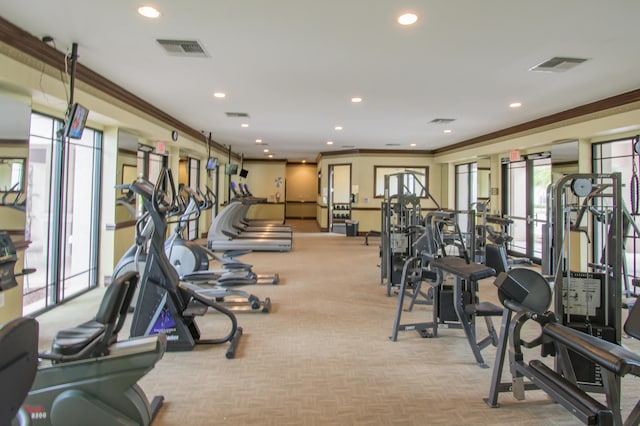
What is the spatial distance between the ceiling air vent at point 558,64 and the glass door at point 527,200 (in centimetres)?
414

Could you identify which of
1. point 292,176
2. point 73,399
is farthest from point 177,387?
point 292,176

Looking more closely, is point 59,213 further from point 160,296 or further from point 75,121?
point 160,296

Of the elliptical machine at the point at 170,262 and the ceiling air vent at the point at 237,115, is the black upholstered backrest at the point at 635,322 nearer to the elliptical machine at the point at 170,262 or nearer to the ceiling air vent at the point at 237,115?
the elliptical machine at the point at 170,262

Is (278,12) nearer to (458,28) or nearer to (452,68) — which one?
(458,28)

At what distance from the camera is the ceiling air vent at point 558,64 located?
430 cm

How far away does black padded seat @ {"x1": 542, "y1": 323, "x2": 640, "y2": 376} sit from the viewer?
1863 mm

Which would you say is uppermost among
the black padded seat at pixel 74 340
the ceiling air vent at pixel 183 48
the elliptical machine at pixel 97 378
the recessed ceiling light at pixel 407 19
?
the ceiling air vent at pixel 183 48

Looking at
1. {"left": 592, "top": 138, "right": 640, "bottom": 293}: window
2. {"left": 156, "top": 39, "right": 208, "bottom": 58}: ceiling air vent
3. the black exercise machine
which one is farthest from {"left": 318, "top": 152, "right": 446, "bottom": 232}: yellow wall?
the black exercise machine

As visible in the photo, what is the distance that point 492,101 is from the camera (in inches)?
248

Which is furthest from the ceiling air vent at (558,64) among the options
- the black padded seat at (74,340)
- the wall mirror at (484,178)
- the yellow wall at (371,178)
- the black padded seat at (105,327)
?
the yellow wall at (371,178)

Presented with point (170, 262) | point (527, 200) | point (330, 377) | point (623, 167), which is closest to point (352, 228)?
point (527, 200)

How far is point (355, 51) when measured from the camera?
4180mm

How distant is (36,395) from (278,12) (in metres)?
3.09

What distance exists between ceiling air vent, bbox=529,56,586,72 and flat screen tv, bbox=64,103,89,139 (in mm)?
5027
